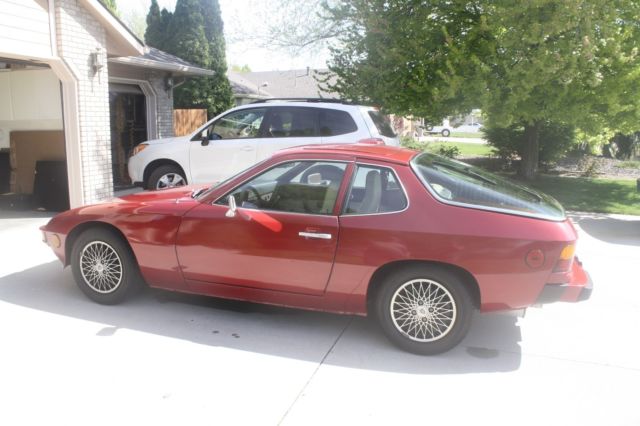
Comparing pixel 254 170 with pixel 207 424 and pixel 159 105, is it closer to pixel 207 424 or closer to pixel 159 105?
pixel 207 424

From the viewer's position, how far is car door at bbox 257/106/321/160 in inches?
360

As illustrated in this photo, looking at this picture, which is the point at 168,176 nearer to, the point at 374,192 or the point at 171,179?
the point at 171,179

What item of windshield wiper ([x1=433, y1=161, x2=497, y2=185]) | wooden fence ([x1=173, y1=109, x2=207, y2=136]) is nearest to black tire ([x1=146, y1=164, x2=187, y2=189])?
windshield wiper ([x1=433, y1=161, x2=497, y2=185])

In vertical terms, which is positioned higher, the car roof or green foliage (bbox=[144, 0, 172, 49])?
green foliage (bbox=[144, 0, 172, 49])

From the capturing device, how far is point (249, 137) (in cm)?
946

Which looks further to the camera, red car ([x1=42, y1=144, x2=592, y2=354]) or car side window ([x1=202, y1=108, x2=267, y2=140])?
car side window ([x1=202, y1=108, x2=267, y2=140])

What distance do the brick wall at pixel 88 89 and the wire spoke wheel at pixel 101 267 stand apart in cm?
397

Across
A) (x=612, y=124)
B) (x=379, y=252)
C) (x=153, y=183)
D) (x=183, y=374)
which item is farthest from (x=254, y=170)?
(x=612, y=124)

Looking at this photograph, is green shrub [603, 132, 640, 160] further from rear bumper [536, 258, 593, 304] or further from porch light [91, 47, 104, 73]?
rear bumper [536, 258, 593, 304]

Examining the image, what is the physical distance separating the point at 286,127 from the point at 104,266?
16.2ft

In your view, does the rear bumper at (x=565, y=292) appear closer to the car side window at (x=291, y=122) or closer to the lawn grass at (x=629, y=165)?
the car side window at (x=291, y=122)

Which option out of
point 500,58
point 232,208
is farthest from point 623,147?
point 232,208

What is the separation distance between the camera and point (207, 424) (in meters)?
3.26

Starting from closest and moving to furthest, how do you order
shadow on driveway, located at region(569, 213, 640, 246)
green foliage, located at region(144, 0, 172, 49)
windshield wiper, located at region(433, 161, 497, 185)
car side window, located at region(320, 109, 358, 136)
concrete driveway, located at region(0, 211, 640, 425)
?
concrete driveway, located at region(0, 211, 640, 425), windshield wiper, located at region(433, 161, 497, 185), shadow on driveway, located at region(569, 213, 640, 246), car side window, located at region(320, 109, 358, 136), green foliage, located at region(144, 0, 172, 49)
